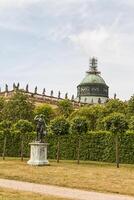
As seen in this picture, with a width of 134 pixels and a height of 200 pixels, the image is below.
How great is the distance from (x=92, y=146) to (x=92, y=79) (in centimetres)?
9634

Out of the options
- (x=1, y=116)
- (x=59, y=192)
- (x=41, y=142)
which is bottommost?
(x=59, y=192)

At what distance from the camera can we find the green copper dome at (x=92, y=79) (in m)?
139

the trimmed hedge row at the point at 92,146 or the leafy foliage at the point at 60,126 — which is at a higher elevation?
the leafy foliage at the point at 60,126

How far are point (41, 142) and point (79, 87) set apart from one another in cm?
10882

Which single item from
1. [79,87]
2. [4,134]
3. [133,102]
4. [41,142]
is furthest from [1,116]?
[79,87]

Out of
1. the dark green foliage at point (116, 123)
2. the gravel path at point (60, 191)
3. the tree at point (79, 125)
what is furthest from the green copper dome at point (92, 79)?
the gravel path at point (60, 191)

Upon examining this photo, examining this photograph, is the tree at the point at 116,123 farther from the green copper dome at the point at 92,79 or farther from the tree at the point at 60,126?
the green copper dome at the point at 92,79

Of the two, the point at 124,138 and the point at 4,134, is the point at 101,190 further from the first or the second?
the point at 4,134

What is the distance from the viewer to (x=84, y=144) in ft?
148

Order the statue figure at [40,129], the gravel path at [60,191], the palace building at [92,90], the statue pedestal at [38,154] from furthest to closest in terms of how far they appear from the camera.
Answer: the palace building at [92,90] < the statue figure at [40,129] < the statue pedestal at [38,154] < the gravel path at [60,191]

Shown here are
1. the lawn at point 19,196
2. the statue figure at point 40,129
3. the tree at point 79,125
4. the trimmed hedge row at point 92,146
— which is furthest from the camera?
the trimmed hedge row at point 92,146

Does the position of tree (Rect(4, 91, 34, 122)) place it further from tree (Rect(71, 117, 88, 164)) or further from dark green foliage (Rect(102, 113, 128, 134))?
dark green foliage (Rect(102, 113, 128, 134))

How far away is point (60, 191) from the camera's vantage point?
1909 cm

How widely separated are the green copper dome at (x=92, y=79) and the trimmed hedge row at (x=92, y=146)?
89.7m
